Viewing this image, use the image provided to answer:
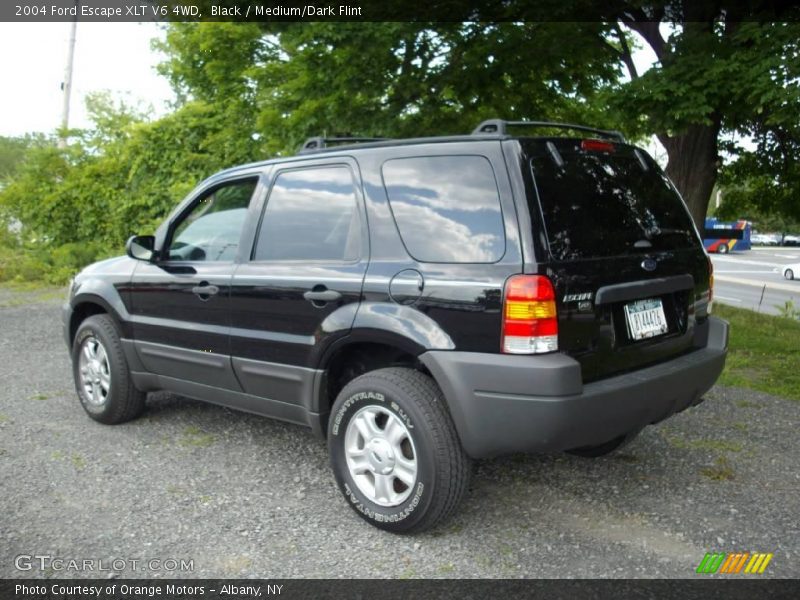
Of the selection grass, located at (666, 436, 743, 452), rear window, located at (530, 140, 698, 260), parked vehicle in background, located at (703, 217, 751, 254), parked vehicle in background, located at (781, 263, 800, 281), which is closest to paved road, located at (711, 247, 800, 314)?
parked vehicle in background, located at (781, 263, 800, 281)

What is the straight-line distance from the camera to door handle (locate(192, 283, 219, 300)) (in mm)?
4293

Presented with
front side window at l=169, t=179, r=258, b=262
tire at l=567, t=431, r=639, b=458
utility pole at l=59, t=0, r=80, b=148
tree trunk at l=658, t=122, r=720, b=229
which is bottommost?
tire at l=567, t=431, r=639, b=458

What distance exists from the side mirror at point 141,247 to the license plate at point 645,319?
3.01 metres

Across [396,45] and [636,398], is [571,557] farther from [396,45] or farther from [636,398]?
[396,45]

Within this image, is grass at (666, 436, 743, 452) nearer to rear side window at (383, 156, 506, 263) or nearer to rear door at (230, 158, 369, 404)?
rear side window at (383, 156, 506, 263)

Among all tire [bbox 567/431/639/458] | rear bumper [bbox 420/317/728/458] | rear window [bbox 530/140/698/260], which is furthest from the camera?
tire [bbox 567/431/639/458]

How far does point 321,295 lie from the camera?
3711 millimetres

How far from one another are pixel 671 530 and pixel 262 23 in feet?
21.1

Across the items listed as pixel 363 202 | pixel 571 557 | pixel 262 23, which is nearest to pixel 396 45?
pixel 262 23

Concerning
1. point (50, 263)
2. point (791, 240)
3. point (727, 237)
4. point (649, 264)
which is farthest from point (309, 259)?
point (791, 240)

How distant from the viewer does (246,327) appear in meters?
4.13

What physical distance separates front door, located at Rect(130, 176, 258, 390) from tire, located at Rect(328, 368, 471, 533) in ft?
3.27

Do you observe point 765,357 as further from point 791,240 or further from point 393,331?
point 791,240

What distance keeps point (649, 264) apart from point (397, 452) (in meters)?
1.50
